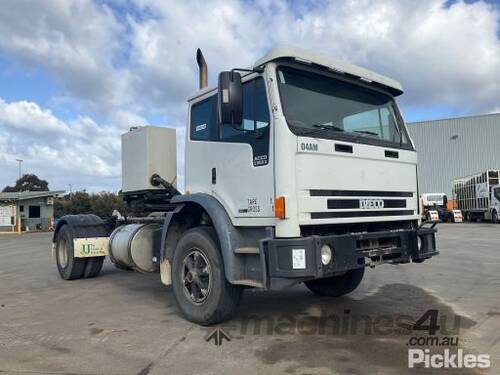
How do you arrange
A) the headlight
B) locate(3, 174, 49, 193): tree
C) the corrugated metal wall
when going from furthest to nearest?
locate(3, 174, 49, 193): tree
the corrugated metal wall
the headlight

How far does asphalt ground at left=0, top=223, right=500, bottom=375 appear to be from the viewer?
4.67 m

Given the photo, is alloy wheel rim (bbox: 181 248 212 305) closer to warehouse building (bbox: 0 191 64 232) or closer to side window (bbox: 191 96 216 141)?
side window (bbox: 191 96 216 141)

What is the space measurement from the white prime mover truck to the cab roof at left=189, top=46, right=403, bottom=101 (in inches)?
0.6

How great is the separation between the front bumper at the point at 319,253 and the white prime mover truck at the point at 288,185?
0.03ft

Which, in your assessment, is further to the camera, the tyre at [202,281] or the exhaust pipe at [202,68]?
the exhaust pipe at [202,68]

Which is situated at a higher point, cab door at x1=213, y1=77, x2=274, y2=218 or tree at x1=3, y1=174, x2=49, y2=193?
tree at x1=3, y1=174, x2=49, y2=193

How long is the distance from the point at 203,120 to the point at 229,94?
4.74ft

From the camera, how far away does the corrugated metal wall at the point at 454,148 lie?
155 ft

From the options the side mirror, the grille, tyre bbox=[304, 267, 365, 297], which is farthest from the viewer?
tyre bbox=[304, 267, 365, 297]

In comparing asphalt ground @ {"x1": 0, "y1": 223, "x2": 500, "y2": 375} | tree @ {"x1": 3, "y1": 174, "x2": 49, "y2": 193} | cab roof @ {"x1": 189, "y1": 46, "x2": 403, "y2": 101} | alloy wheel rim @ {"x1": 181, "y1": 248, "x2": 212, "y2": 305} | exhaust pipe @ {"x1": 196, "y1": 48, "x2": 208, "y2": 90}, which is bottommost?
asphalt ground @ {"x1": 0, "y1": 223, "x2": 500, "y2": 375}

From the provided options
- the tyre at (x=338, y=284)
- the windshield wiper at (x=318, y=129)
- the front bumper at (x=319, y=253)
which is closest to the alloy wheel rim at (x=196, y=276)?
the front bumper at (x=319, y=253)

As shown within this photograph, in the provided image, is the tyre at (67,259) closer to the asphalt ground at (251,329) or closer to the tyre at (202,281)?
the asphalt ground at (251,329)

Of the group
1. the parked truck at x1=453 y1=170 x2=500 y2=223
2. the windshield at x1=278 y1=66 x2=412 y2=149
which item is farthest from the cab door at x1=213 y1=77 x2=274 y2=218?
the parked truck at x1=453 y1=170 x2=500 y2=223

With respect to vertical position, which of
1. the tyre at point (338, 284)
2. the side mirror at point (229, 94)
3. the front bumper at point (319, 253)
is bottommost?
the tyre at point (338, 284)
